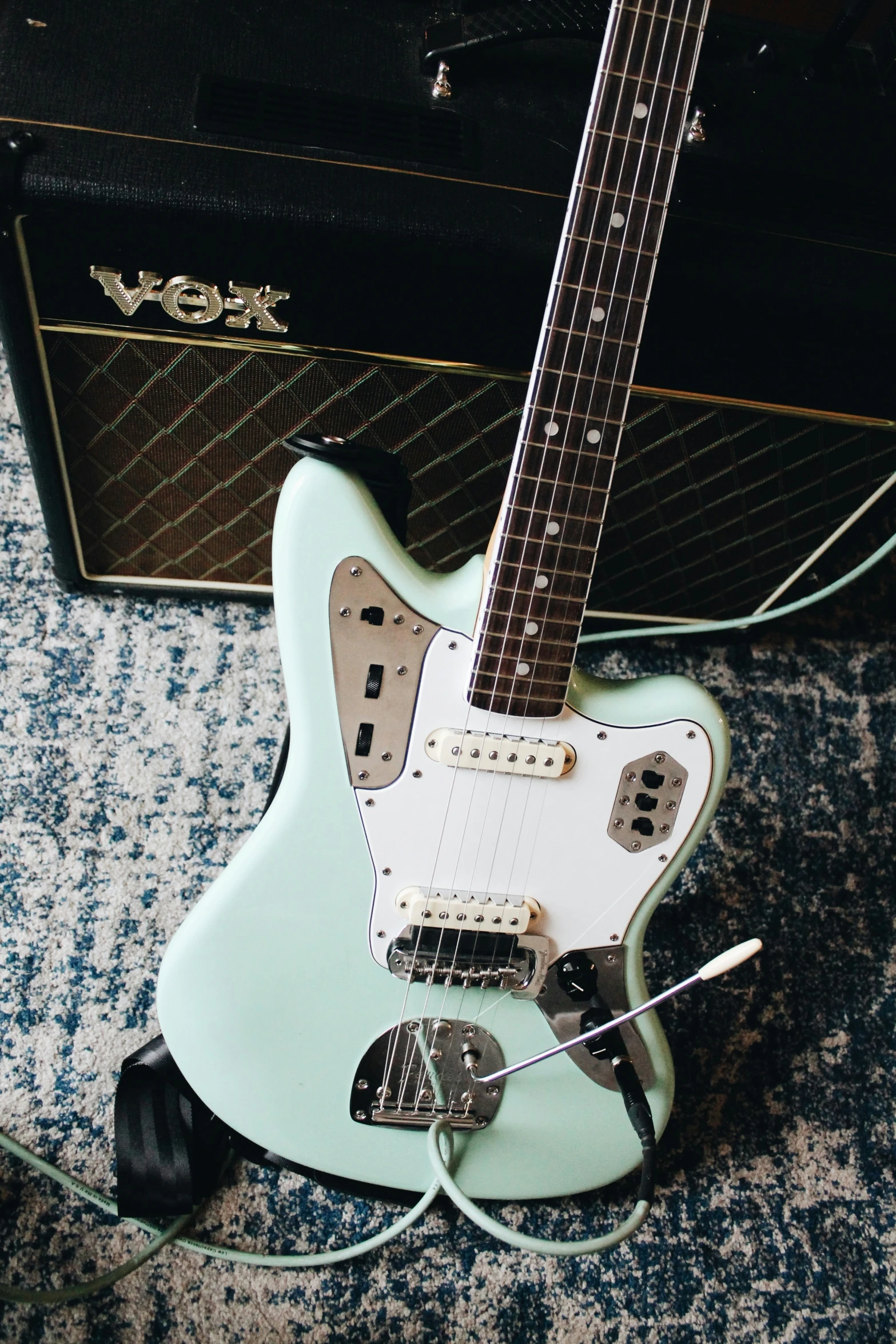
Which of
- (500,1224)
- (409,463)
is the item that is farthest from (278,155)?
Result: (500,1224)

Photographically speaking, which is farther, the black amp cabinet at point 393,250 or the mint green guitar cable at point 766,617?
the mint green guitar cable at point 766,617

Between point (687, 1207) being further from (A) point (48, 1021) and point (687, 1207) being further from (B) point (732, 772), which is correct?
(A) point (48, 1021)

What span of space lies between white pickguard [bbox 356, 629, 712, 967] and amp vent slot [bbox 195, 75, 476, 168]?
1.41 ft

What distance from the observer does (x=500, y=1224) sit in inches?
31.3

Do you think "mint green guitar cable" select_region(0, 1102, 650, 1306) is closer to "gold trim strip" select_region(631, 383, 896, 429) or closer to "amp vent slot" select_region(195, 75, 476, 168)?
"gold trim strip" select_region(631, 383, 896, 429)

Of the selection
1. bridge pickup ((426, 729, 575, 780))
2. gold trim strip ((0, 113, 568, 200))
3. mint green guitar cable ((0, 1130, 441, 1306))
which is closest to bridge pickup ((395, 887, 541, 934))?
bridge pickup ((426, 729, 575, 780))

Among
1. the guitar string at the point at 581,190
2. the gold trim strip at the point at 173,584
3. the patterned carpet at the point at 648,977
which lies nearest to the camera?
the guitar string at the point at 581,190

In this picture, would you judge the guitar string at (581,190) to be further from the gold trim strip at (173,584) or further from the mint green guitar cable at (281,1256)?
the gold trim strip at (173,584)

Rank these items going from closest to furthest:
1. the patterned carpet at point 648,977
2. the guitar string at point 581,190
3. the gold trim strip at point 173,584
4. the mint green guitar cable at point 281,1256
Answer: the guitar string at point 581,190 → the mint green guitar cable at point 281,1256 → the patterned carpet at point 648,977 → the gold trim strip at point 173,584

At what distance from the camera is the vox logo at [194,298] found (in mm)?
826

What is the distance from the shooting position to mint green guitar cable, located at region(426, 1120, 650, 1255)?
2.52 feet

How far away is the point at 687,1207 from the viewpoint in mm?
979

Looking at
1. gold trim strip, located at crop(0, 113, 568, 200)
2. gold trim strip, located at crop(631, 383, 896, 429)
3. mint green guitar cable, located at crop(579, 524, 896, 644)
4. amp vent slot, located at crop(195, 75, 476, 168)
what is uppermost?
amp vent slot, located at crop(195, 75, 476, 168)

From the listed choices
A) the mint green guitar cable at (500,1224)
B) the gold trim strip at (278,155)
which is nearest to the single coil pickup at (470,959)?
the mint green guitar cable at (500,1224)
